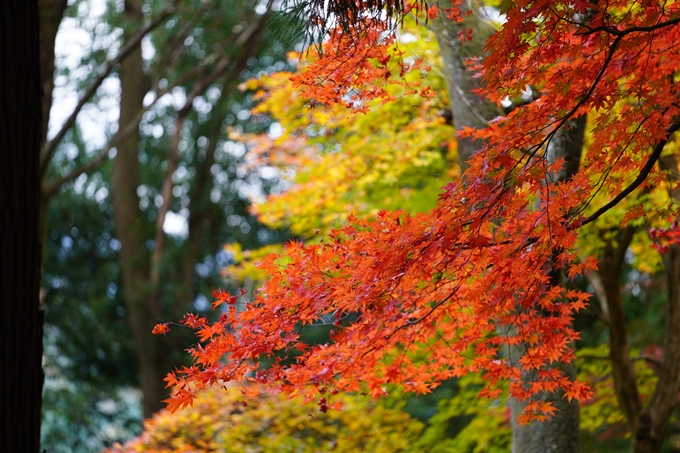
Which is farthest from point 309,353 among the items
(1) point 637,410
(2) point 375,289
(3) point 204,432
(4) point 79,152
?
(4) point 79,152

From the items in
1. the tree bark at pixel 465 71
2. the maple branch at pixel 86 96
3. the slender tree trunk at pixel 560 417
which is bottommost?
the slender tree trunk at pixel 560 417

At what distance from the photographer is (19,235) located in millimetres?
2604

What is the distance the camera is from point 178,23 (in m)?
11.0

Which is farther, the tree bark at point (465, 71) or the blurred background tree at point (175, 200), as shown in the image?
the blurred background tree at point (175, 200)

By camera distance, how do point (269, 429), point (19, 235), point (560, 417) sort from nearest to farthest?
point (19, 235) → point (560, 417) → point (269, 429)

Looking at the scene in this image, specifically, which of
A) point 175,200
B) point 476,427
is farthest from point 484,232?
point 175,200

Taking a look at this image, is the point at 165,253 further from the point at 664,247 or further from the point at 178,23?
the point at 664,247

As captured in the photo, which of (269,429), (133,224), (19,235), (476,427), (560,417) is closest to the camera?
(19,235)

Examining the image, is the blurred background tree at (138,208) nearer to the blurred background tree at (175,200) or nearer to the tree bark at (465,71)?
the blurred background tree at (175,200)

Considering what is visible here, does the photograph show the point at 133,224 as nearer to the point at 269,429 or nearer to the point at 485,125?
the point at 269,429

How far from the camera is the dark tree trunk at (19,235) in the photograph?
2547 millimetres

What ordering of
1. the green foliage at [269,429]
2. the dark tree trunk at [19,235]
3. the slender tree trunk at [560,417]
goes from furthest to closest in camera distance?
the green foliage at [269,429]
the slender tree trunk at [560,417]
the dark tree trunk at [19,235]

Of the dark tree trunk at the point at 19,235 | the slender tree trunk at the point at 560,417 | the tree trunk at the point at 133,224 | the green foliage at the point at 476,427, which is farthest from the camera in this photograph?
the tree trunk at the point at 133,224

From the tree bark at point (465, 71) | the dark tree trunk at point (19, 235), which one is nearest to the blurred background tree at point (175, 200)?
the tree bark at point (465, 71)
